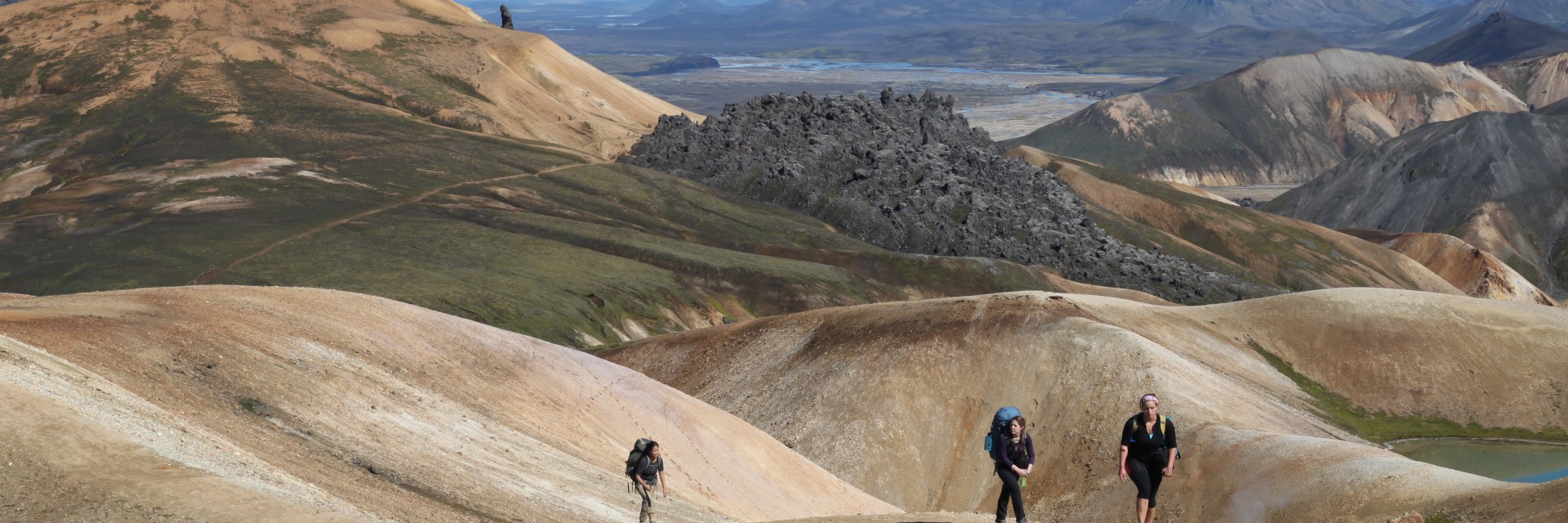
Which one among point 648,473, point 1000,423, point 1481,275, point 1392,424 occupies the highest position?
point 1000,423

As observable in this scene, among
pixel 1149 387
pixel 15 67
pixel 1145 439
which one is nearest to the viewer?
pixel 1145 439

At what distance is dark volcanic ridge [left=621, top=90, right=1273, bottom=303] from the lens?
6604 inches

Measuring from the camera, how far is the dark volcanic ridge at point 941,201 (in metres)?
168

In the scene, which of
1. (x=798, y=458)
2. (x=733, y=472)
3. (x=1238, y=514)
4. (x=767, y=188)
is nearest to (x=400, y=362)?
(x=733, y=472)

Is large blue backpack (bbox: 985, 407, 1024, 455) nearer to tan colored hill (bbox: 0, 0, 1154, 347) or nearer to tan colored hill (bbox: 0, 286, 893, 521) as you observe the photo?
tan colored hill (bbox: 0, 286, 893, 521)

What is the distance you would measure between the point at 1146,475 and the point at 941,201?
493 feet

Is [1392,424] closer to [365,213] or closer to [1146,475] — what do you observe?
[1146,475]

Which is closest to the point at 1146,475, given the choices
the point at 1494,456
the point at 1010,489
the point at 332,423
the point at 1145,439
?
the point at 1145,439

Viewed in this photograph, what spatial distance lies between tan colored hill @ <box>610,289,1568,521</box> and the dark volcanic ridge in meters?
Result: 71.7

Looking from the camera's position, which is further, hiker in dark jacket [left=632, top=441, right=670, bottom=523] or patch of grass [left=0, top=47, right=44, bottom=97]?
patch of grass [left=0, top=47, right=44, bottom=97]

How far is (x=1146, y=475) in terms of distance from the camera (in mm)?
27891

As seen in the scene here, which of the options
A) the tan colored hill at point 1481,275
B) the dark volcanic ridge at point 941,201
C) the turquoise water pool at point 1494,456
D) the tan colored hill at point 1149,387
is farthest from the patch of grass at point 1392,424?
the tan colored hill at point 1481,275

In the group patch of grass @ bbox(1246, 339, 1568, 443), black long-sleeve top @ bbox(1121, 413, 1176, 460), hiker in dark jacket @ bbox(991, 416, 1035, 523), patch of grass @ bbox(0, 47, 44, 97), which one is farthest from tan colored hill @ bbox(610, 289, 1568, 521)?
patch of grass @ bbox(0, 47, 44, 97)

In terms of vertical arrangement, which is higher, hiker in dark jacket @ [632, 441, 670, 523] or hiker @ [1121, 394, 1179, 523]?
hiker @ [1121, 394, 1179, 523]
